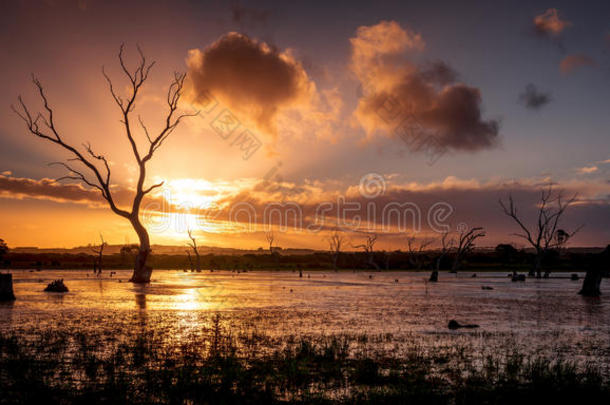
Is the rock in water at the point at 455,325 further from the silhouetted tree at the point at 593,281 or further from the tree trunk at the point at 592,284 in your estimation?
the tree trunk at the point at 592,284

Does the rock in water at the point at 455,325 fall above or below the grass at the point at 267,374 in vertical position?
below

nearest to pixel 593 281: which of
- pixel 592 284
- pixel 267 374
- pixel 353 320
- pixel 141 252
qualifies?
pixel 592 284

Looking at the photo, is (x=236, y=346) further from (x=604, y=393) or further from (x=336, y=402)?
(x=604, y=393)

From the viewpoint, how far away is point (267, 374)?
8.23 meters

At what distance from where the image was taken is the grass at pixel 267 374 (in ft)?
22.7

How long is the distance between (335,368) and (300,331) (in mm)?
5149

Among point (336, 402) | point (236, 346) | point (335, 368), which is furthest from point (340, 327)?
point (336, 402)

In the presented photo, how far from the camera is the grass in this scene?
691cm

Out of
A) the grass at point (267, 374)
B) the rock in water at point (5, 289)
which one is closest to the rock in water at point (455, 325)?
the grass at point (267, 374)

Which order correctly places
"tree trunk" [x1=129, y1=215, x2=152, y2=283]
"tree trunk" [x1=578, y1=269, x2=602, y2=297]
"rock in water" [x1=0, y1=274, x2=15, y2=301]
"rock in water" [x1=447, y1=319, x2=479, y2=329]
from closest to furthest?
1. "rock in water" [x1=447, y1=319, x2=479, y2=329]
2. "rock in water" [x1=0, y1=274, x2=15, y2=301]
3. "tree trunk" [x1=578, y1=269, x2=602, y2=297]
4. "tree trunk" [x1=129, y1=215, x2=152, y2=283]

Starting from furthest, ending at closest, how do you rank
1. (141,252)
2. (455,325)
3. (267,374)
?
(141,252)
(455,325)
(267,374)

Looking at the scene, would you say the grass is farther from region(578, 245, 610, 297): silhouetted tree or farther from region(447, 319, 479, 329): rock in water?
region(578, 245, 610, 297): silhouetted tree

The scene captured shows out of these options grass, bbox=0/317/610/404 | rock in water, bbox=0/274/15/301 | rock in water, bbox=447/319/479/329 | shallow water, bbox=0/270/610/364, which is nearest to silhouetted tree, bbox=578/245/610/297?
shallow water, bbox=0/270/610/364

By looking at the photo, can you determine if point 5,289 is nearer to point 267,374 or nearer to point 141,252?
point 141,252
